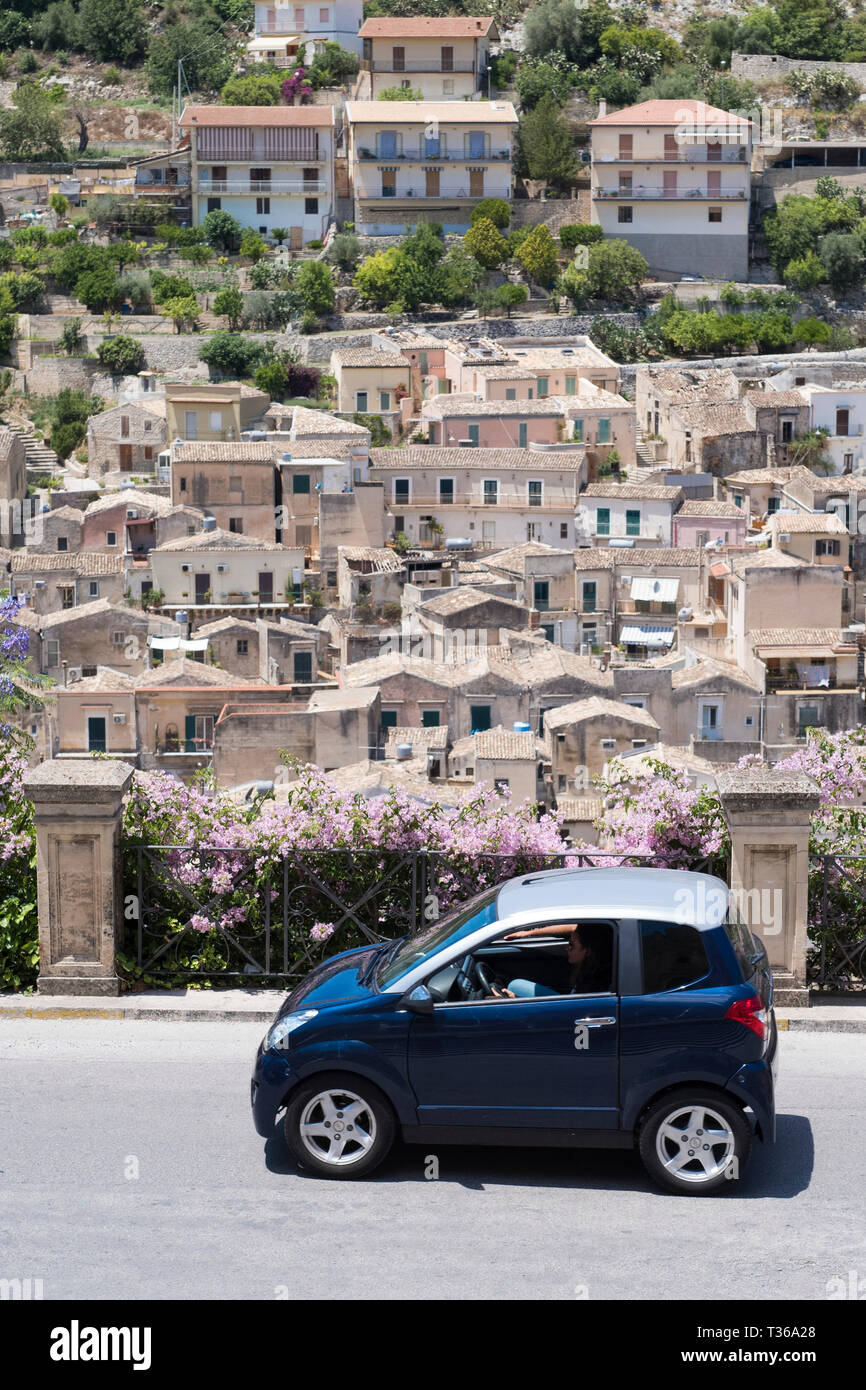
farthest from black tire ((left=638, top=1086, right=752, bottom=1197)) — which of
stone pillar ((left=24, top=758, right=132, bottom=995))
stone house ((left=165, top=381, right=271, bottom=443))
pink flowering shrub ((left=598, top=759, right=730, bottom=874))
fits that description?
stone house ((left=165, top=381, right=271, bottom=443))

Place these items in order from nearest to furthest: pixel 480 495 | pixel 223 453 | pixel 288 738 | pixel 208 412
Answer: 1. pixel 288 738
2. pixel 223 453
3. pixel 480 495
4. pixel 208 412

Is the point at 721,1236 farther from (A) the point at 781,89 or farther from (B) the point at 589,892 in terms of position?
(A) the point at 781,89

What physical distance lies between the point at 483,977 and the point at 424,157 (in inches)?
2524

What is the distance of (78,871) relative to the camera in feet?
26.2

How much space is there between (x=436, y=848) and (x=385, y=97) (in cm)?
6678

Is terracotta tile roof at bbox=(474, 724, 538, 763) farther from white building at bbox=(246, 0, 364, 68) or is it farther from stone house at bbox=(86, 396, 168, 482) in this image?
white building at bbox=(246, 0, 364, 68)

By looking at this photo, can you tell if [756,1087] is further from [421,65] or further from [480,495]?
[421,65]

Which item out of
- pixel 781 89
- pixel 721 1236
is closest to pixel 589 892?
pixel 721 1236

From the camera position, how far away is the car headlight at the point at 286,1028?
6617 millimetres

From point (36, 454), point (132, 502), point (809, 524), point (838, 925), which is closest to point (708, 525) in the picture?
point (809, 524)

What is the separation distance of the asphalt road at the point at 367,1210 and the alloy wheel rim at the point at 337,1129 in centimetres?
10

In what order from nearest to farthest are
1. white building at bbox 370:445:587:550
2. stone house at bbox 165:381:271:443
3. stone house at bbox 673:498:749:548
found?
1. stone house at bbox 673:498:749:548
2. white building at bbox 370:445:587:550
3. stone house at bbox 165:381:271:443

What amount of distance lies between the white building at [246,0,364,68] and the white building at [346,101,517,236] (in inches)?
349

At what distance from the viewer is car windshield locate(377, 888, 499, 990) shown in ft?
22.1
